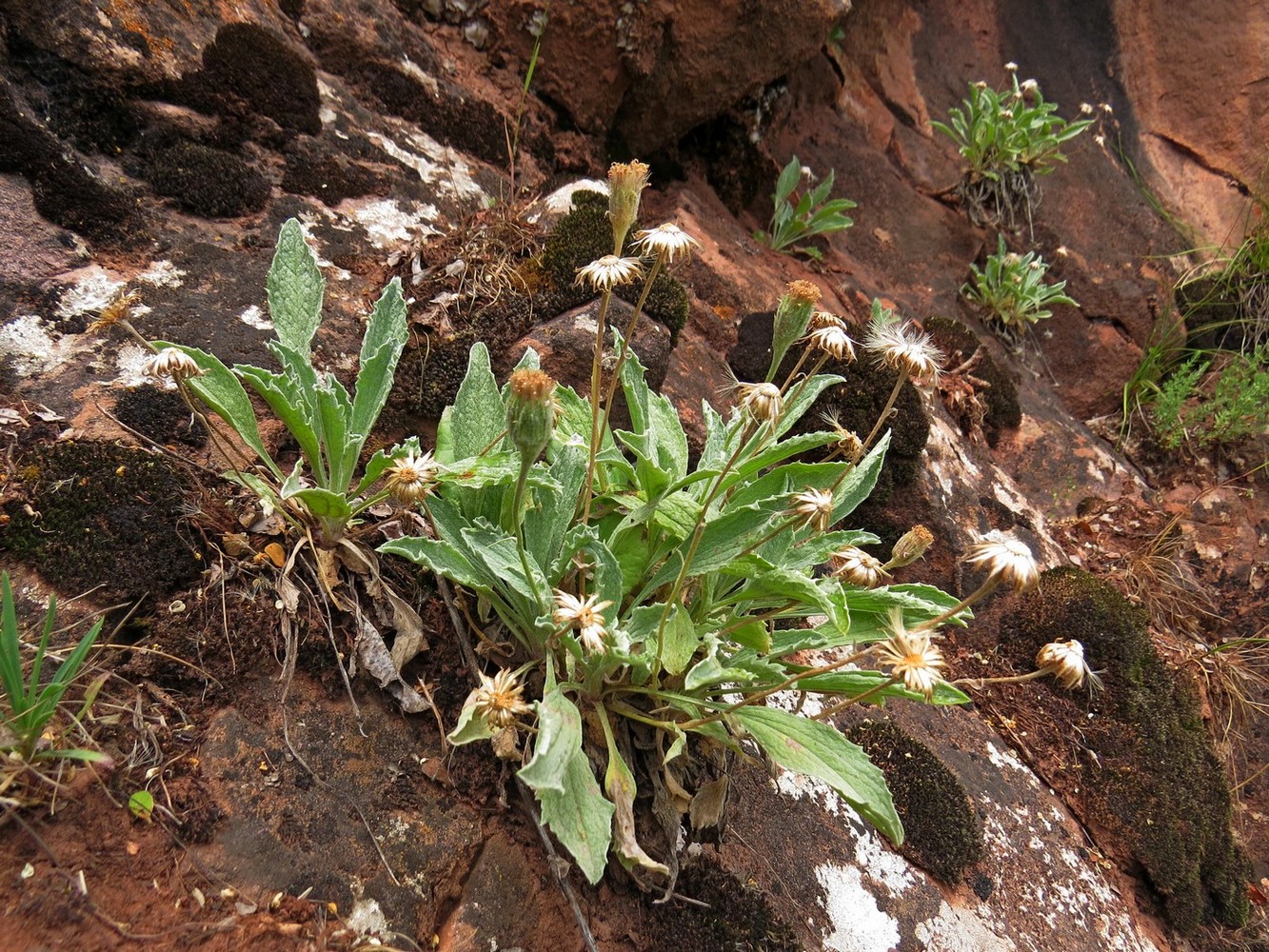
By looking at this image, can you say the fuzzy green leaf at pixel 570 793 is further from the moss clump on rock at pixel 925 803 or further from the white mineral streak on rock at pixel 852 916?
the moss clump on rock at pixel 925 803

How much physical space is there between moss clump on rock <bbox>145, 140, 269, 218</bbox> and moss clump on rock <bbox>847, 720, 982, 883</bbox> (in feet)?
10.0

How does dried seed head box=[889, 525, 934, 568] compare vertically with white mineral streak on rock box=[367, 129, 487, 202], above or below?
above

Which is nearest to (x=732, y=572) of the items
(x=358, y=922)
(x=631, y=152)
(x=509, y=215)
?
(x=358, y=922)

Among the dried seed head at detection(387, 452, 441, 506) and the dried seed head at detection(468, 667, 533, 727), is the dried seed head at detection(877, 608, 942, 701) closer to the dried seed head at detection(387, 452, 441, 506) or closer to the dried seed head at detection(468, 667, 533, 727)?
the dried seed head at detection(468, 667, 533, 727)

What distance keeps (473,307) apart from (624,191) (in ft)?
3.93

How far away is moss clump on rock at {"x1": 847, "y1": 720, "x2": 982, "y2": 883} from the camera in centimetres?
264

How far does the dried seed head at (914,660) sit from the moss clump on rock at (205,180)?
2782mm

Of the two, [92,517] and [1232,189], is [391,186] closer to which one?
[92,517]

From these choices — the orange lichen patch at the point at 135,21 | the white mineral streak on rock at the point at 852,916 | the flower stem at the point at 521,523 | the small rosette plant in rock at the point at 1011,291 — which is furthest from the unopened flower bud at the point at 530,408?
the small rosette plant in rock at the point at 1011,291

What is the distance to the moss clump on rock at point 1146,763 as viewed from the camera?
325 cm

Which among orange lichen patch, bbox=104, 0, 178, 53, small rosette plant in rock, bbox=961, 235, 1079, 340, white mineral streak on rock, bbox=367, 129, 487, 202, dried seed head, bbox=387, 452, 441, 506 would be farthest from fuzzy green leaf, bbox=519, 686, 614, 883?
small rosette plant in rock, bbox=961, 235, 1079, 340

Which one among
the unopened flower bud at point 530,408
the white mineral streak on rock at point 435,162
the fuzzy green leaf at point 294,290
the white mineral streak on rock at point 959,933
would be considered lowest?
→ the white mineral streak on rock at point 959,933

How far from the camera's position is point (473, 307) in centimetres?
302

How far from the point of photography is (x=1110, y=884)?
10.1 ft
